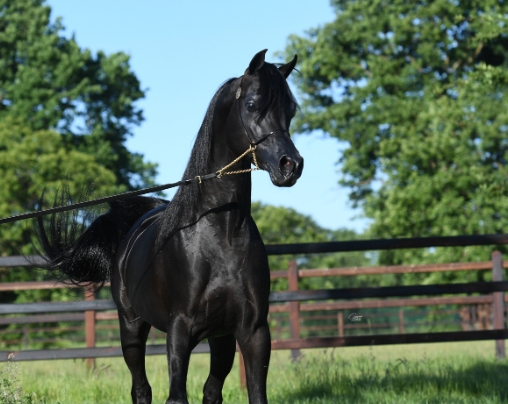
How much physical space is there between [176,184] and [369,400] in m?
2.67

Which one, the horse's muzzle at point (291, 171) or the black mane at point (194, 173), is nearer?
the horse's muzzle at point (291, 171)

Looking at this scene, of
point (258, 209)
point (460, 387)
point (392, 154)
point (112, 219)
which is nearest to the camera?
point (112, 219)

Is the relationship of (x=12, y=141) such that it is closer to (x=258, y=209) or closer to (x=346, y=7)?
(x=346, y=7)

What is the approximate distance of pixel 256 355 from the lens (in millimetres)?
4246

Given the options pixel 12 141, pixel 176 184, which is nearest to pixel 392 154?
pixel 12 141

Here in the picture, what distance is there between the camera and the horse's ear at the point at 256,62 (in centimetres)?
407

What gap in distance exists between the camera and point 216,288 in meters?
4.19

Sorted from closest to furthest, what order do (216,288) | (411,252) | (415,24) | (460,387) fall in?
(216,288) → (460,387) → (411,252) → (415,24)

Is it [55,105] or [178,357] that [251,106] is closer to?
[178,357]

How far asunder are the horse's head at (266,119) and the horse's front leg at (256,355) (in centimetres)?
88

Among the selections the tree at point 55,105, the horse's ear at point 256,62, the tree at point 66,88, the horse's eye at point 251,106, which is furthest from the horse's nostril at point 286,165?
the tree at point 66,88

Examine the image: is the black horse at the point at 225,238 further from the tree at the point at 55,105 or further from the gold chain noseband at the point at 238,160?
the tree at the point at 55,105

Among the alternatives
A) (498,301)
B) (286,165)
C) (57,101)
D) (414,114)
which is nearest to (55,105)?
(57,101)

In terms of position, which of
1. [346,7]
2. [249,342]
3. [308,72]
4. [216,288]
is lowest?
[249,342]
